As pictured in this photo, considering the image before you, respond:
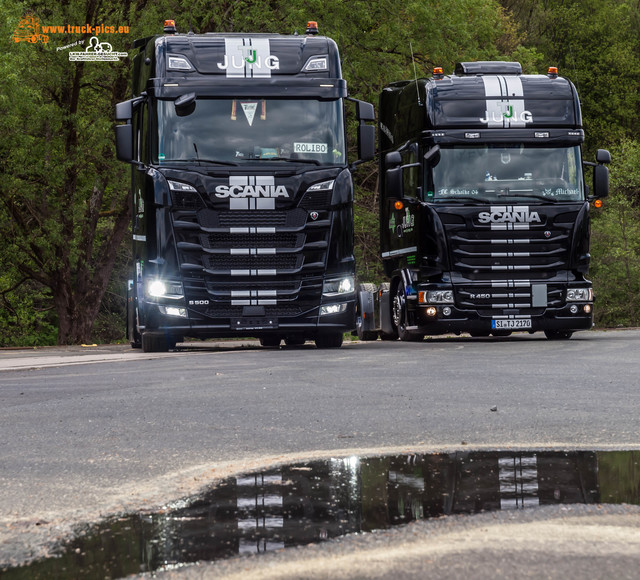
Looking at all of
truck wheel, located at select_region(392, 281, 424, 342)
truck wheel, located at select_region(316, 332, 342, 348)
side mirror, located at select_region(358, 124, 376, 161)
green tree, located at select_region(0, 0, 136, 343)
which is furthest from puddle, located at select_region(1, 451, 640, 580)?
green tree, located at select_region(0, 0, 136, 343)

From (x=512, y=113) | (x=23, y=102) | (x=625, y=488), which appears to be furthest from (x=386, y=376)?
(x=23, y=102)

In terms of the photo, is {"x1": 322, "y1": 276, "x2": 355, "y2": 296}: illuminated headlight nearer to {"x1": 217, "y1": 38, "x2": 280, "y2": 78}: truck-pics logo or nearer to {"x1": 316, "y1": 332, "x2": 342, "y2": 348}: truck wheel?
{"x1": 316, "y1": 332, "x2": 342, "y2": 348}: truck wheel

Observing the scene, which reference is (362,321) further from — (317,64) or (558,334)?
(317,64)

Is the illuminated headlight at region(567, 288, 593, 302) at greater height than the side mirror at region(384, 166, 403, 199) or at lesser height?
lesser

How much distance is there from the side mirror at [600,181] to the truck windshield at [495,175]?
52 cm

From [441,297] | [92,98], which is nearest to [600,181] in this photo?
[441,297]

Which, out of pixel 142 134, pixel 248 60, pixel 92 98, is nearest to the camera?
pixel 248 60

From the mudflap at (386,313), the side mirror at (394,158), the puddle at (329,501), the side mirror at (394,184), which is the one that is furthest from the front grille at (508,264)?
the puddle at (329,501)

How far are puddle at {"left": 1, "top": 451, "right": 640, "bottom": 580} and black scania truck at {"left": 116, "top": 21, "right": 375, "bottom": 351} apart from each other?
1057cm

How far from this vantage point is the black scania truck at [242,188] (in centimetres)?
1633

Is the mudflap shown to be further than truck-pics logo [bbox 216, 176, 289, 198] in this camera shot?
Yes

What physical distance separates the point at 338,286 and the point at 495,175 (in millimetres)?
3514

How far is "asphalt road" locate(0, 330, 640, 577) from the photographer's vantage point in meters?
5.32

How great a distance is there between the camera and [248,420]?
7.90 meters
